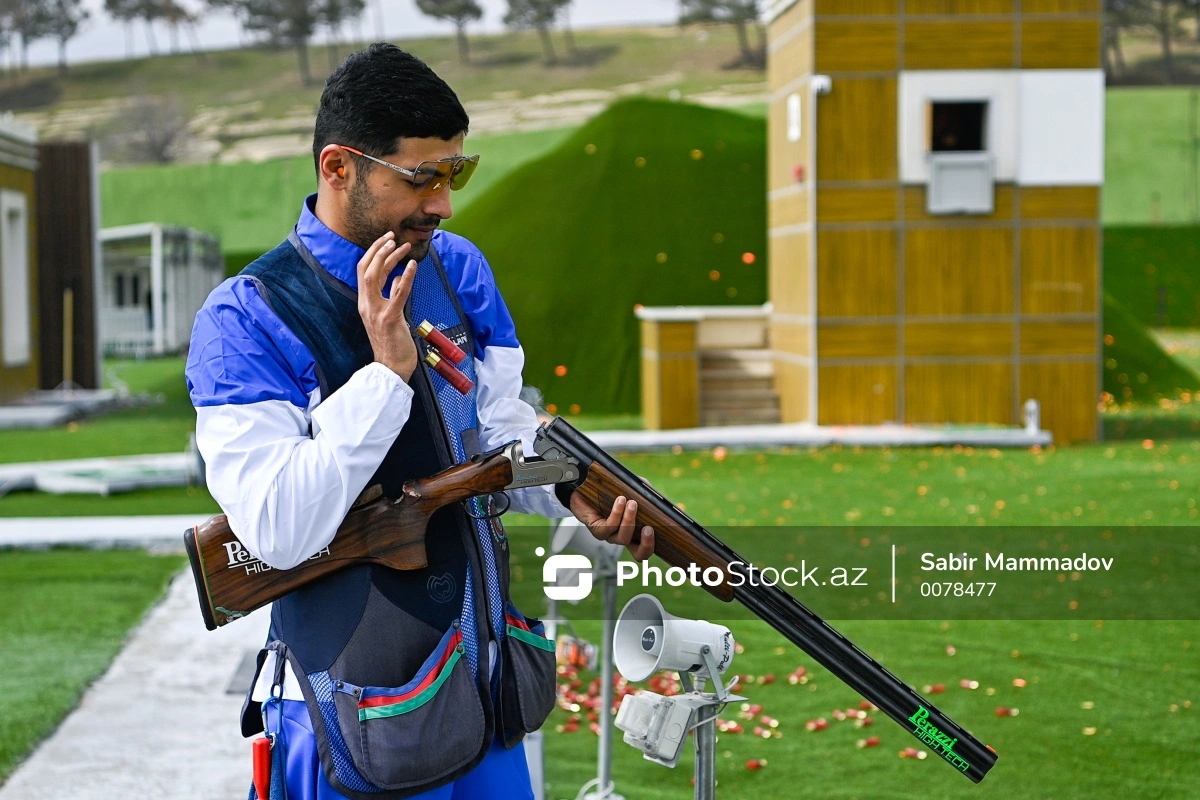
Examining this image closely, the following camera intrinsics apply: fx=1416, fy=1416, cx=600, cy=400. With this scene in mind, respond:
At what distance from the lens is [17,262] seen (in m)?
20.3

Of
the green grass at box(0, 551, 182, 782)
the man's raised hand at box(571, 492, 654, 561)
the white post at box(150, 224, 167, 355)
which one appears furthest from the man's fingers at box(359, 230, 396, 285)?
the white post at box(150, 224, 167, 355)

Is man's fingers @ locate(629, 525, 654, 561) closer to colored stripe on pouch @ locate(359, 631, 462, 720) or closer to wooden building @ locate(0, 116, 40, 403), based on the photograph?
colored stripe on pouch @ locate(359, 631, 462, 720)

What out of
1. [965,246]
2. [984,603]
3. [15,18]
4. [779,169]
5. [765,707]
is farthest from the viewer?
[15,18]

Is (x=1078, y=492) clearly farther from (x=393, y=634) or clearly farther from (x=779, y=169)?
(x=393, y=634)

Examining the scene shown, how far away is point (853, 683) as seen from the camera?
7.97 ft

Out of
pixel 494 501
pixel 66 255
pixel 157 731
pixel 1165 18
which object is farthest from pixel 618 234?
pixel 1165 18

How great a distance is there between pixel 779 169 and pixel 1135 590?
31.6ft

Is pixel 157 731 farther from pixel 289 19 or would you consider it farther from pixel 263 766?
pixel 289 19

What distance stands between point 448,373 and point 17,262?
20.0 metres

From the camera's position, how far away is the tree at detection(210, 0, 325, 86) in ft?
232

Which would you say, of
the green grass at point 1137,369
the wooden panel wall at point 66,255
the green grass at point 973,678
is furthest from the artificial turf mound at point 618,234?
the green grass at point 973,678

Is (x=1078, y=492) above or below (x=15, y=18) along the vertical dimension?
below

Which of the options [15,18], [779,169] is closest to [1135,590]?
[779,169]

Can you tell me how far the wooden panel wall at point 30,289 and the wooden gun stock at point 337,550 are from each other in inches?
743
